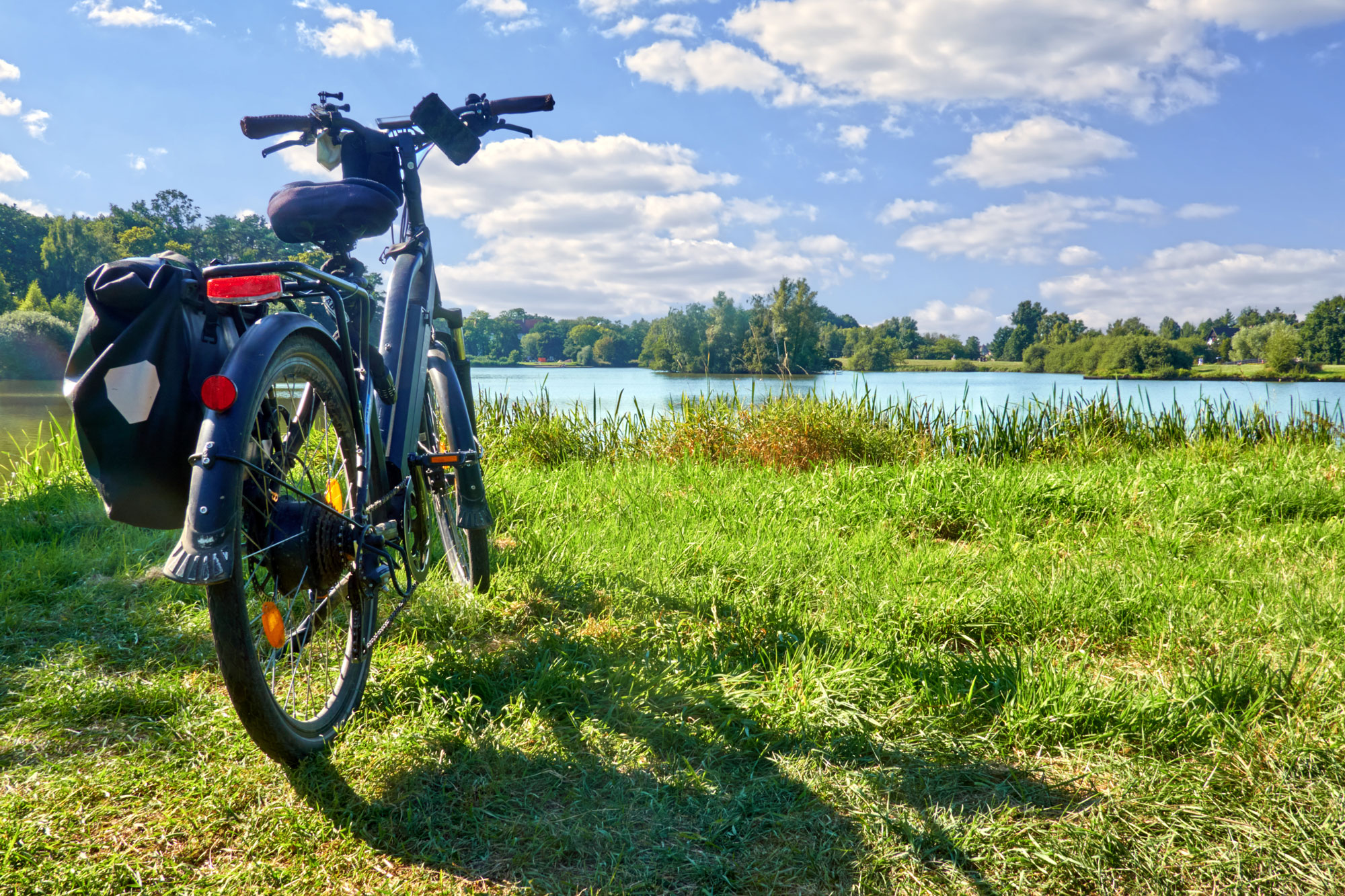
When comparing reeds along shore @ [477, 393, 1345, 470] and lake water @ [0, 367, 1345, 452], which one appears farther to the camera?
lake water @ [0, 367, 1345, 452]

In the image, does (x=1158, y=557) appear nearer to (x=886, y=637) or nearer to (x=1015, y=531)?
(x=1015, y=531)

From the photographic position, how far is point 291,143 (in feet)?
8.50

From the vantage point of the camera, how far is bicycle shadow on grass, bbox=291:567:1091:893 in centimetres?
151

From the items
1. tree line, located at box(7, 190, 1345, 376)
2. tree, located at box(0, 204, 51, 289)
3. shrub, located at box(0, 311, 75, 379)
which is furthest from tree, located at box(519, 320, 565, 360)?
tree, located at box(0, 204, 51, 289)

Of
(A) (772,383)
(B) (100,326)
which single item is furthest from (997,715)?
(A) (772,383)

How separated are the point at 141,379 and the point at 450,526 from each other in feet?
5.30

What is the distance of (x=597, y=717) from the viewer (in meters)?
2.06

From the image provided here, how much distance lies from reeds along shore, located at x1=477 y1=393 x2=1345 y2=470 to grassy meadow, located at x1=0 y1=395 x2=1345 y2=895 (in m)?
2.84

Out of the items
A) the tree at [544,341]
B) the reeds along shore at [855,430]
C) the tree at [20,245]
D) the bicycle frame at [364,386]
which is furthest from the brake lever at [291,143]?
the tree at [20,245]

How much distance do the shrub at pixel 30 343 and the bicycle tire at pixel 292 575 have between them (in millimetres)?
32215

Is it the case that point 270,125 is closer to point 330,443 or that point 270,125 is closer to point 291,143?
point 291,143

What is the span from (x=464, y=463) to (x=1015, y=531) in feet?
9.04

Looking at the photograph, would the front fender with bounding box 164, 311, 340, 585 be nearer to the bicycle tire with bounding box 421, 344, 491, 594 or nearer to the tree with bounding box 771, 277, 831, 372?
the bicycle tire with bounding box 421, 344, 491, 594

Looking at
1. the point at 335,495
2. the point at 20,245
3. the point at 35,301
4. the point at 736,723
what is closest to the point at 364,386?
the point at 335,495
